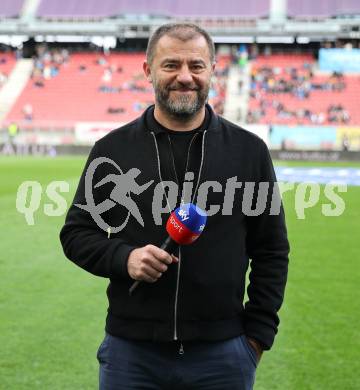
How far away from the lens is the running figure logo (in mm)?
2811

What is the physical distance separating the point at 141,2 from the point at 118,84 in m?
7.96

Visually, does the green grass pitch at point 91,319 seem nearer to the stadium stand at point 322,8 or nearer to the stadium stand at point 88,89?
the stadium stand at point 88,89

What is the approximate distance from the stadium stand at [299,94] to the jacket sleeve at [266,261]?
39.0m

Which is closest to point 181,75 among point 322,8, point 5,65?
point 322,8

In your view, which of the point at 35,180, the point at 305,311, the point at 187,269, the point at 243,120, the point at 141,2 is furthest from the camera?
the point at 141,2

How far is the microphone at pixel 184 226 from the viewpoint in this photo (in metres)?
2.50

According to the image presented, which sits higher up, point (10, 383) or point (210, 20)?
point (210, 20)

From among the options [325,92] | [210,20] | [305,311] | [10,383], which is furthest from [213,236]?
[210,20]

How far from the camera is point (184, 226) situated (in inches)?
98.3

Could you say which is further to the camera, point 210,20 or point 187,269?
point 210,20

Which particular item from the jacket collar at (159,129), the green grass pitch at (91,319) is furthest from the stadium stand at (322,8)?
the jacket collar at (159,129)

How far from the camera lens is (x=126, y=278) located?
2779mm

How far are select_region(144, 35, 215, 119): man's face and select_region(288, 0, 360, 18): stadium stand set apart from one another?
4943 centimetres

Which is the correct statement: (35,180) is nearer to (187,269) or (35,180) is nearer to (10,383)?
(10,383)
